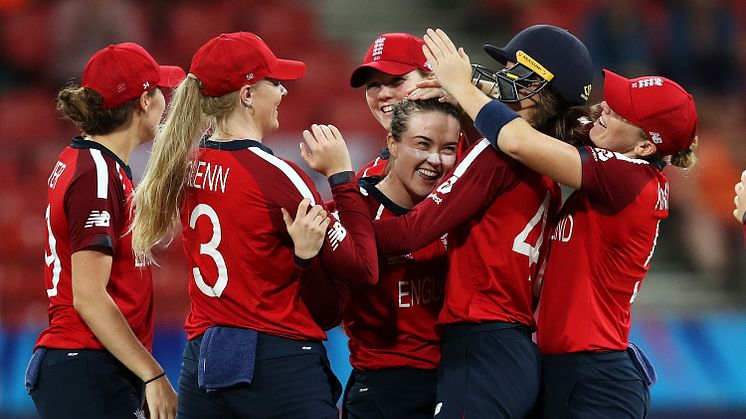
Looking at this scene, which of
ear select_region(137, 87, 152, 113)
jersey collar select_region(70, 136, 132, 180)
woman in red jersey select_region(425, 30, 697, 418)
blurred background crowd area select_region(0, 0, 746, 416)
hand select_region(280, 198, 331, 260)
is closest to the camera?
hand select_region(280, 198, 331, 260)

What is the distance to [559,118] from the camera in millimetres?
4102

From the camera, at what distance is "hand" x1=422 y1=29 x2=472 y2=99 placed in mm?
3973

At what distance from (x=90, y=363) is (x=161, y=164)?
35.6 inches

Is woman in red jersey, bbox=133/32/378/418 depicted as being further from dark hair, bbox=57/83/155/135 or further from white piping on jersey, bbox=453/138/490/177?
dark hair, bbox=57/83/155/135

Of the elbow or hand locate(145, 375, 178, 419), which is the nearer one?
the elbow

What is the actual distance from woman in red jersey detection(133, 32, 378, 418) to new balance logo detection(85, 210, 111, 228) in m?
0.17

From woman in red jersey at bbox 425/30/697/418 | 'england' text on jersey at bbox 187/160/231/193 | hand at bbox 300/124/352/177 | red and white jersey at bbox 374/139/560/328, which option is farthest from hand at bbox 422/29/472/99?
'england' text on jersey at bbox 187/160/231/193

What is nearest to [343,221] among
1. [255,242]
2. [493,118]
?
[255,242]

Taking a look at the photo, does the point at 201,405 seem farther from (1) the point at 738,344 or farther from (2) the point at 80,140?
(1) the point at 738,344

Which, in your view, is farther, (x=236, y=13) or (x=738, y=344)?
(x=236, y=13)

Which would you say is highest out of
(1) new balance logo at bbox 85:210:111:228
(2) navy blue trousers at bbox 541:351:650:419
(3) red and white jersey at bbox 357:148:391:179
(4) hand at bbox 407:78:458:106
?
(4) hand at bbox 407:78:458:106

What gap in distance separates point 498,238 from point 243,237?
3.12 ft

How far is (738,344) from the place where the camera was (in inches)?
313

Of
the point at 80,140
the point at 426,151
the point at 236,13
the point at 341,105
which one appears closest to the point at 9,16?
the point at 236,13
